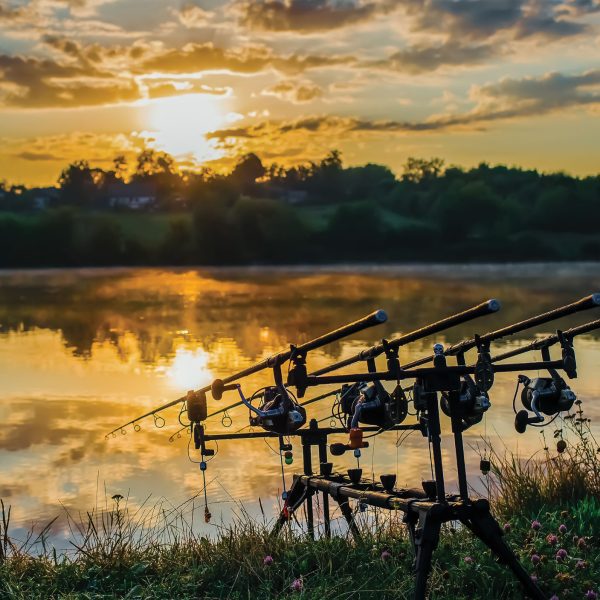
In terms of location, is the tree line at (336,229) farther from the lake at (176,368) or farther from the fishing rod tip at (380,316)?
the fishing rod tip at (380,316)

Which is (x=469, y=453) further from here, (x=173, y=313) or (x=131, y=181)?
(x=131, y=181)

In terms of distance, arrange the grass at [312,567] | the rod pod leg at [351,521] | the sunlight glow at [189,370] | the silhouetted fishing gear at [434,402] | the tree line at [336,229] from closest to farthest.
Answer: the silhouetted fishing gear at [434,402] < the grass at [312,567] < the rod pod leg at [351,521] < the sunlight glow at [189,370] < the tree line at [336,229]

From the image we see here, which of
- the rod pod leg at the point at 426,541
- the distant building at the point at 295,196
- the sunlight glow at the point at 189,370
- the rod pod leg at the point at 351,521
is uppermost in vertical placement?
the distant building at the point at 295,196

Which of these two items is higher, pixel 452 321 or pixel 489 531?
pixel 452 321

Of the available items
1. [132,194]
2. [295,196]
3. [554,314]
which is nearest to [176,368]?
[554,314]

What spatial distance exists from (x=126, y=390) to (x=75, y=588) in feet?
64.4

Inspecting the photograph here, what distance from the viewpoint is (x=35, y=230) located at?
121m

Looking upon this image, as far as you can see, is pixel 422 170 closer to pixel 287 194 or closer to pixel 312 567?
pixel 287 194

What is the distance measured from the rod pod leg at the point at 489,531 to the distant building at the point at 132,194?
15112 cm

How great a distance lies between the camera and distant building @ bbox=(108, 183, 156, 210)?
164 meters

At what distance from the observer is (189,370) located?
1299 inches

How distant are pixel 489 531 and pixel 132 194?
566 ft

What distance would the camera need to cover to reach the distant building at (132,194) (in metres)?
164

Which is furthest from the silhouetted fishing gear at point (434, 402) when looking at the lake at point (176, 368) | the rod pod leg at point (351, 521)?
the lake at point (176, 368)
